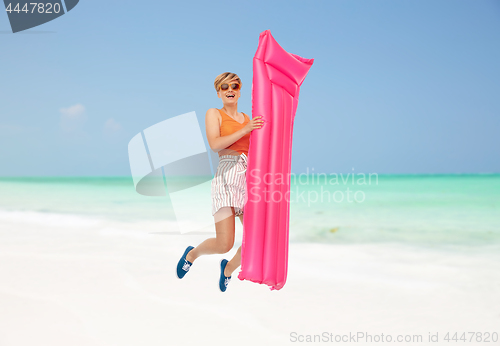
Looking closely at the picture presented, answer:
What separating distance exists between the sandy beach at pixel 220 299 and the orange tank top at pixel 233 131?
1.05m

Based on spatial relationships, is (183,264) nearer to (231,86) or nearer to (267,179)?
(267,179)

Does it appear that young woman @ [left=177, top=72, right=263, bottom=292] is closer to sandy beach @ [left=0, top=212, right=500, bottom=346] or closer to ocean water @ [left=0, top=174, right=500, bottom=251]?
sandy beach @ [left=0, top=212, right=500, bottom=346]

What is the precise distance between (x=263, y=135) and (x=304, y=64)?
2.09ft

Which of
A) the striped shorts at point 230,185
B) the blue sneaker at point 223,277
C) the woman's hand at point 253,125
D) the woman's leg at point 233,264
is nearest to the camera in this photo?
the woman's hand at point 253,125

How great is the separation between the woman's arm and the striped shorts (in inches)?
5.3

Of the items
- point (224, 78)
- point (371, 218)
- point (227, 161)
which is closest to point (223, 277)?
point (227, 161)

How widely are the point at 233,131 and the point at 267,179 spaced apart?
355 mm

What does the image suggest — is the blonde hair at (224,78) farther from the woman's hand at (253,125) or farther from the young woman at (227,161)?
the woman's hand at (253,125)

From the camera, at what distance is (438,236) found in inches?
221

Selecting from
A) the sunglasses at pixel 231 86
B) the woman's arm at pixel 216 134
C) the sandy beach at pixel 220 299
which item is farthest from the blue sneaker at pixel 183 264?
the sunglasses at pixel 231 86

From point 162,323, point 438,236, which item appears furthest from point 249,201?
point 438,236

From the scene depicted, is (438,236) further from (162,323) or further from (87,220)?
(87,220)

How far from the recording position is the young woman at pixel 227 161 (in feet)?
6.95

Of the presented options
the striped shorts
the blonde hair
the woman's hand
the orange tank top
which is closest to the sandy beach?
the striped shorts
